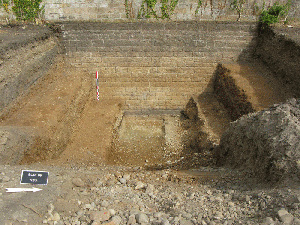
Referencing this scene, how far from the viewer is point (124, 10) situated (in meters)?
7.71

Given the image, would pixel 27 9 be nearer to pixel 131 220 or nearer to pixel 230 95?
pixel 230 95

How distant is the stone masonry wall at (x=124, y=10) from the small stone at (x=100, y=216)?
6.70 metres

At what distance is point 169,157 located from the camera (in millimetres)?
6215

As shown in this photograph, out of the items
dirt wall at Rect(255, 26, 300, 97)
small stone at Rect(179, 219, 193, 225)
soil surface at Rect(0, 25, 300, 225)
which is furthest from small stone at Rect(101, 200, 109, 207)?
dirt wall at Rect(255, 26, 300, 97)

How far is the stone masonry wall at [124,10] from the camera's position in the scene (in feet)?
25.1

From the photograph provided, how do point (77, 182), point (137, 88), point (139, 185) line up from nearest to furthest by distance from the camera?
1. point (77, 182)
2. point (139, 185)
3. point (137, 88)

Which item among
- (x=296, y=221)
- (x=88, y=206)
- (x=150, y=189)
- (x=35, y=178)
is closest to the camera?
(x=296, y=221)

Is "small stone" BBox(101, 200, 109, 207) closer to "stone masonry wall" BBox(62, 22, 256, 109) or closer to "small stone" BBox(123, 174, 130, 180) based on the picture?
"small stone" BBox(123, 174, 130, 180)

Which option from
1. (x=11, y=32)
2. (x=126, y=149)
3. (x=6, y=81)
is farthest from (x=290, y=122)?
(x=11, y=32)

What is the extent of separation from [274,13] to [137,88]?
5.14 meters

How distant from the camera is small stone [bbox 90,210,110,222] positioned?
97.1 inches

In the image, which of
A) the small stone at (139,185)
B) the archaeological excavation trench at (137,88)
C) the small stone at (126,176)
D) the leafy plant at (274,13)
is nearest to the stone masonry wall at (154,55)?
the archaeological excavation trench at (137,88)

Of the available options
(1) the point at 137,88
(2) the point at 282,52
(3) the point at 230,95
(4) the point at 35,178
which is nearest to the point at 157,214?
(4) the point at 35,178

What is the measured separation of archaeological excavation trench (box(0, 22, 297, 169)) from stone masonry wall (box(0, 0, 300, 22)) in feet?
1.02
